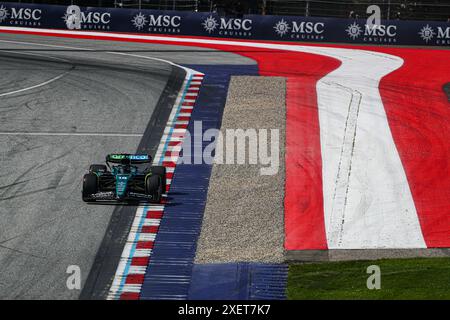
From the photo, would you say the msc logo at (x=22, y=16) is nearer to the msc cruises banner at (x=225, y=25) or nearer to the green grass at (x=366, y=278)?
the msc cruises banner at (x=225, y=25)

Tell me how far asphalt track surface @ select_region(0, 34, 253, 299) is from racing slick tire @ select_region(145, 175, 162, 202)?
3.17 ft

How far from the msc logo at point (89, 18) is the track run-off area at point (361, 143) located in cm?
390

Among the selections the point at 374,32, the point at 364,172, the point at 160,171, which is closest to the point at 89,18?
the point at 374,32

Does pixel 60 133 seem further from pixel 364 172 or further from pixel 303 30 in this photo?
pixel 303 30

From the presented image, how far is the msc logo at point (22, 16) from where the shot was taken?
154ft

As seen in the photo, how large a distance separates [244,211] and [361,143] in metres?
6.77

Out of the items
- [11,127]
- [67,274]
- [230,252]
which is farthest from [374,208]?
[11,127]

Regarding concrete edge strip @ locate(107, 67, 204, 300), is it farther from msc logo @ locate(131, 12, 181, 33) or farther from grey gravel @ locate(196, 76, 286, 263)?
msc logo @ locate(131, 12, 181, 33)

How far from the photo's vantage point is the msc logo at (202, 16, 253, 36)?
45.5 metres

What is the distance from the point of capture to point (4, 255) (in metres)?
20.4

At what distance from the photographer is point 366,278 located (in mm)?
19250

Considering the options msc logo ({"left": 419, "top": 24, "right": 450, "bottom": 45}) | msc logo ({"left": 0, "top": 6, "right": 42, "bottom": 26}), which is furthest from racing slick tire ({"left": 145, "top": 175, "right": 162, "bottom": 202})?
msc logo ({"left": 0, "top": 6, "right": 42, "bottom": 26})

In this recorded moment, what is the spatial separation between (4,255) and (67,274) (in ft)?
5.81
